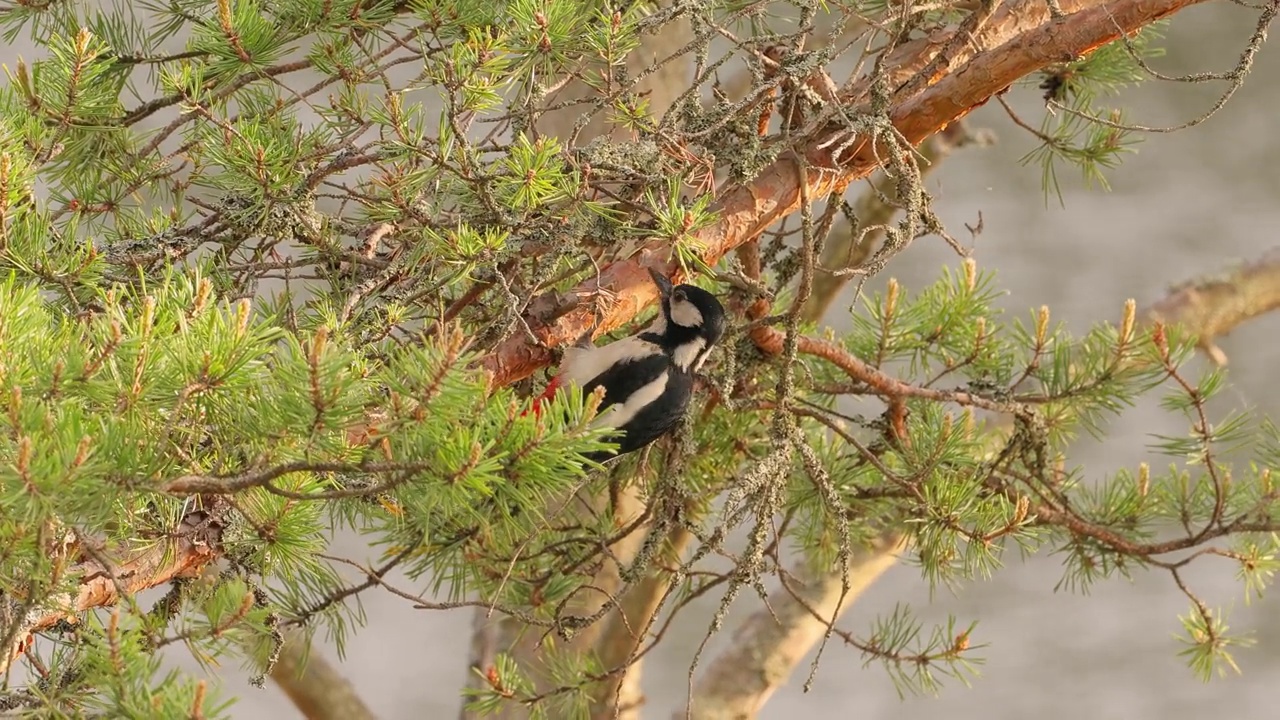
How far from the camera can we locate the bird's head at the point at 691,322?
1.31 m

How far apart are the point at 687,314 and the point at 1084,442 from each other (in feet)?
7.97

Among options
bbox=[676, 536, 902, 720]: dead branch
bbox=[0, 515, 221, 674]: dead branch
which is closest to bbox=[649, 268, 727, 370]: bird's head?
bbox=[0, 515, 221, 674]: dead branch

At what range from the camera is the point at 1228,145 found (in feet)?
11.1

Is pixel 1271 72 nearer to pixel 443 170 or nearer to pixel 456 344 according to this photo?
pixel 443 170

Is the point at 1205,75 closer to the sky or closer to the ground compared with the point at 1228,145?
closer to the ground

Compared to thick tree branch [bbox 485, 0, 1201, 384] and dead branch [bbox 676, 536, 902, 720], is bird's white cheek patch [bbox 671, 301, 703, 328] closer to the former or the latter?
thick tree branch [bbox 485, 0, 1201, 384]

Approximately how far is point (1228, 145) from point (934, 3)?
8.17 feet

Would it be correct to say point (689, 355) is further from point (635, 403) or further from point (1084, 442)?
point (1084, 442)

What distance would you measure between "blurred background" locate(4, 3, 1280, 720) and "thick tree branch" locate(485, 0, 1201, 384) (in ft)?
6.97

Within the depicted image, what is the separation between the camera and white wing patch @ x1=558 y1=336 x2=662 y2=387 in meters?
1.35

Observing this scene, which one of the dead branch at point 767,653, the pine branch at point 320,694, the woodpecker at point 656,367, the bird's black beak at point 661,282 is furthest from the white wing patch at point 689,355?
the pine branch at point 320,694

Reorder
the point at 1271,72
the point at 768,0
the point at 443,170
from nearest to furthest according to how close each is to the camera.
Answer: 1. the point at 443,170
2. the point at 768,0
3. the point at 1271,72

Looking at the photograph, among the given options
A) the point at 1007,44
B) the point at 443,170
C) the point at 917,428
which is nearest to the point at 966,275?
the point at 917,428

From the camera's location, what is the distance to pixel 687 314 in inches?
52.2
